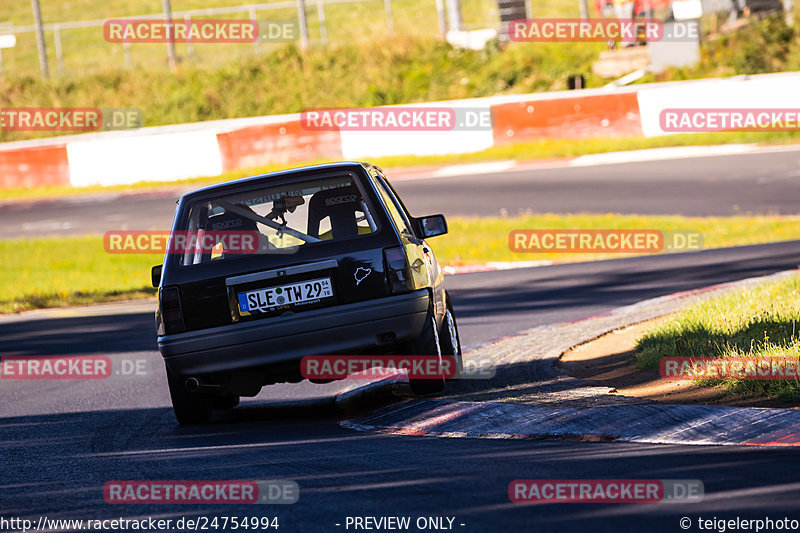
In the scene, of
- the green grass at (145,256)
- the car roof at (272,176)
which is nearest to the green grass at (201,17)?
the green grass at (145,256)

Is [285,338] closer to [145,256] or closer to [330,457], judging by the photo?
[330,457]

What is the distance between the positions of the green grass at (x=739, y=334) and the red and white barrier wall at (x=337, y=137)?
1572 cm

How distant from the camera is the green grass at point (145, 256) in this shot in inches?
690

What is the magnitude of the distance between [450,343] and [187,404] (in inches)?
71.7

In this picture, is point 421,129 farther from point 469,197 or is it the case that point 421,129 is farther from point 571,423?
point 571,423

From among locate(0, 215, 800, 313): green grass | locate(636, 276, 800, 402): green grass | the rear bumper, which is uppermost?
the rear bumper

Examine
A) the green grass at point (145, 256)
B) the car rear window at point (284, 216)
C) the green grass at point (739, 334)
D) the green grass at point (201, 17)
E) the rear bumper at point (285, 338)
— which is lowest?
the green grass at point (145, 256)

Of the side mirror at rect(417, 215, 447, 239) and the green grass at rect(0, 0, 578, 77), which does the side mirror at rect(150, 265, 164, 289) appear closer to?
the side mirror at rect(417, 215, 447, 239)

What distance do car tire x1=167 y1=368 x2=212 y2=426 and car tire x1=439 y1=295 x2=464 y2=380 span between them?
1.62 metres

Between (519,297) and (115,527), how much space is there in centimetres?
920

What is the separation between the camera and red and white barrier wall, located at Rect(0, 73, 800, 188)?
80.8 ft

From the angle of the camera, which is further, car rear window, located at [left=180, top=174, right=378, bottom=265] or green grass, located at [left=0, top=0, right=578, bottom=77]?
green grass, located at [left=0, top=0, right=578, bottom=77]

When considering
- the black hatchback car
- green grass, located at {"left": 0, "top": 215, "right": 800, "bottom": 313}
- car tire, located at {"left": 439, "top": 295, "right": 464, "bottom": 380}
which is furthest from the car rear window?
green grass, located at {"left": 0, "top": 215, "right": 800, "bottom": 313}

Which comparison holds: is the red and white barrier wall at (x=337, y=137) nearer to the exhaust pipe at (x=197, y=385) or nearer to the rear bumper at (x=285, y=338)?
the rear bumper at (x=285, y=338)
